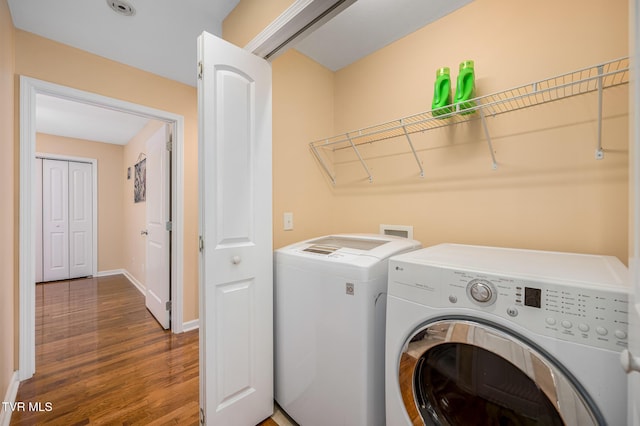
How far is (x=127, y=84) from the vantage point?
2215 mm

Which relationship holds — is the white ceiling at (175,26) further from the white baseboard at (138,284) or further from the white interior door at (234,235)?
the white baseboard at (138,284)

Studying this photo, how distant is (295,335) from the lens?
1.35 metres

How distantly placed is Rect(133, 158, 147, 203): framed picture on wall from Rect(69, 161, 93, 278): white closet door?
1.16m

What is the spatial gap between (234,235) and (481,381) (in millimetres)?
1113

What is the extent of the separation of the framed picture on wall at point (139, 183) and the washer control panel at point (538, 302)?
386 cm

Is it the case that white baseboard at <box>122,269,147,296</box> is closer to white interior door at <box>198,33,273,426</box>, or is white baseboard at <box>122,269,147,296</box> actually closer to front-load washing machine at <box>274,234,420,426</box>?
white interior door at <box>198,33,273,426</box>

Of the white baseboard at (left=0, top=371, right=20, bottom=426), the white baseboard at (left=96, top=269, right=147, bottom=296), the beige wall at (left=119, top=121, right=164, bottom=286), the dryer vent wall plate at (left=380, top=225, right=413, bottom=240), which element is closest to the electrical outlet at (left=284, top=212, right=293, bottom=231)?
the dryer vent wall plate at (left=380, top=225, right=413, bottom=240)

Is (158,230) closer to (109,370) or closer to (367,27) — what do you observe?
(109,370)

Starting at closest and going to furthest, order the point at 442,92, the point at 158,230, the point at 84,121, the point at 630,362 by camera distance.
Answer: the point at 630,362, the point at 442,92, the point at 158,230, the point at 84,121

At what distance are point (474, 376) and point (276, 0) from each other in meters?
1.74

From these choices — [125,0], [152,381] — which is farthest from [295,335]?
[125,0]

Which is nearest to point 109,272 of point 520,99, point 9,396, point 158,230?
point 158,230

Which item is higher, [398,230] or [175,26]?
[175,26]

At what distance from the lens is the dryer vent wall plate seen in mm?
1676
